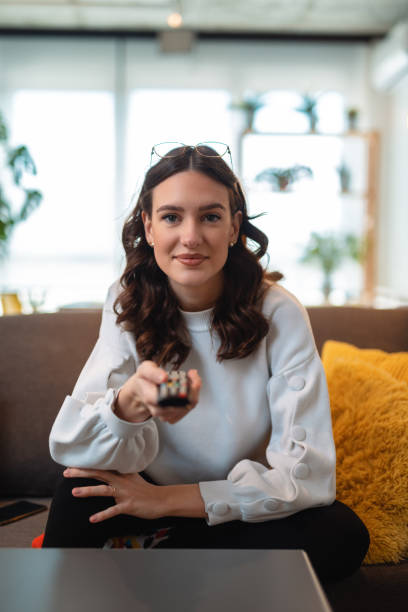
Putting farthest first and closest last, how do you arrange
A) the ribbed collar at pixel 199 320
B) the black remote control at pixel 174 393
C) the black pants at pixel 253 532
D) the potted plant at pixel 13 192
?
the potted plant at pixel 13 192, the ribbed collar at pixel 199 320, the black pants at pixel 253 532, the black remote control at pixel 174 393

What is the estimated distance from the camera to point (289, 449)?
1087 millimetres

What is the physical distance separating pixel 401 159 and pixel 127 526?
4608 millimetres

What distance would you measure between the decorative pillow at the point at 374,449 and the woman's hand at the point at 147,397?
1.58 ft

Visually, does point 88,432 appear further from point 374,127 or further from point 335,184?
point 374,127

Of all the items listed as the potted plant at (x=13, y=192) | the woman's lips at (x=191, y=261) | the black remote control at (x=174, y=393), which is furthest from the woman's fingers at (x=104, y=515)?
the potted plant at (x=13, y=192)

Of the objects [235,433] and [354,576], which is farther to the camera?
[235,433]

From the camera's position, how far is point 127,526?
1.08 metres

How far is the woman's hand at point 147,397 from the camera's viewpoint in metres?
0.77

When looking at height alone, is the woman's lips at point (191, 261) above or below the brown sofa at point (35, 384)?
above

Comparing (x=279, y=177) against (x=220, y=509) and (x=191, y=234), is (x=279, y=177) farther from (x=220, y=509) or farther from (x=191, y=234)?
(x=220, y=509)

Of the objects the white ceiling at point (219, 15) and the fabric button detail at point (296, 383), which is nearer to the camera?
the fabric button detail at point (296, 383)

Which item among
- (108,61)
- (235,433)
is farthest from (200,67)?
(235,433)

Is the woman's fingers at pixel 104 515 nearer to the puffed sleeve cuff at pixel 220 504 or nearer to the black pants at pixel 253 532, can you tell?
the black pants at pixel 253 532

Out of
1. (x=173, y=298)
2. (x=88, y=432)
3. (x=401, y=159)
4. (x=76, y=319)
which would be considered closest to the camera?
(x=88, y=432)
